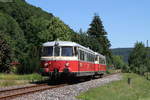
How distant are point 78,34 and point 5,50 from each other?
20.4 m

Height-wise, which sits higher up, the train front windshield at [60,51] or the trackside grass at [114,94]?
the train front windshield at [60,51]

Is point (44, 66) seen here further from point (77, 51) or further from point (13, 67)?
point (13, 67)

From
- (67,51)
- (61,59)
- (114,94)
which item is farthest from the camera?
(67,51)

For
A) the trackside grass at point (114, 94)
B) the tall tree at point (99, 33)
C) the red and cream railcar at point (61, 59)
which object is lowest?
the trackside grass at point (114, 94)

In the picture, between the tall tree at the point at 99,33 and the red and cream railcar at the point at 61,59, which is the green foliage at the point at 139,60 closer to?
the tall tree at the point at 99,33

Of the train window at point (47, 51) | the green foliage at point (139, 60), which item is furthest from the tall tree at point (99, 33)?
the train window at point (47, 51)

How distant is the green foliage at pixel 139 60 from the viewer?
69125 millimetres

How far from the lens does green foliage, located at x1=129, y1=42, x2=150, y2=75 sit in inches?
2721

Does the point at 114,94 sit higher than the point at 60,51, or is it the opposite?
the point at 60,51

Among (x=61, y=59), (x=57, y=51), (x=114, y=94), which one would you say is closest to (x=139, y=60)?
(x=57, y=51)

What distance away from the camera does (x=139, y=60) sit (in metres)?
74.3

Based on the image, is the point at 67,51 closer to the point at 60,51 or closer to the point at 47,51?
the point at 60,51

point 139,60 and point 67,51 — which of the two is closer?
point 67,51

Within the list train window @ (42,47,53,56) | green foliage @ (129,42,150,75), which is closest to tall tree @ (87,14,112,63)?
green foliage @ (129,42,150,75)
